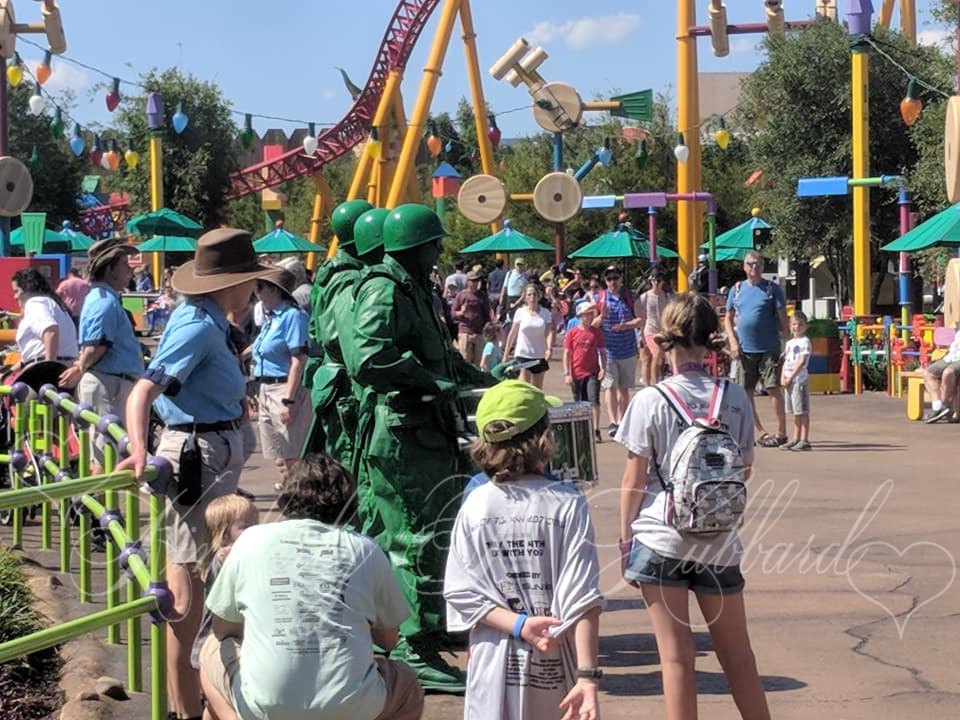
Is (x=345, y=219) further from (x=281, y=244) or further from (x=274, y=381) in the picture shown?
(x=281, y=244)

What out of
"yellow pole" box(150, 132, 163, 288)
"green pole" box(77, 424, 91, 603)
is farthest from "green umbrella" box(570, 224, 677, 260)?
"green pole" box(77, 424, 91, 603)

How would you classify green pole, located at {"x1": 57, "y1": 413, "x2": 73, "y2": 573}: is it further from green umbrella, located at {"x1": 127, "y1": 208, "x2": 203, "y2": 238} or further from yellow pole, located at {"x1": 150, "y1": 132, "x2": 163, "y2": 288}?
yellow pole, located at {"x1": 150, "y1": 132, "x2": 163, "y2": 288}

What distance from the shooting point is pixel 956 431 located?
52.7 feet

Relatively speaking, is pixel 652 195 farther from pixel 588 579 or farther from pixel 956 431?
pixel 588 579

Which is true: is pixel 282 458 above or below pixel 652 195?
below

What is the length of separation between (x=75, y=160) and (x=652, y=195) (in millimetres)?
33287

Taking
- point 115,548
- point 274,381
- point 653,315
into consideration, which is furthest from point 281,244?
point 115,548

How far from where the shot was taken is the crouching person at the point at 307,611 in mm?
4082

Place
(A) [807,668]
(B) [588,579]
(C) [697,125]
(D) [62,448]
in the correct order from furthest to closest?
(C) [697,125] → (D) [62,448] → (A) [807,668] → (B) [588,579]

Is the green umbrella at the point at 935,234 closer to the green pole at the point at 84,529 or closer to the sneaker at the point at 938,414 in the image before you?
the sneaker at the point at 938,414

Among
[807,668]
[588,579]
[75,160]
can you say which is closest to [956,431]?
[807,668]

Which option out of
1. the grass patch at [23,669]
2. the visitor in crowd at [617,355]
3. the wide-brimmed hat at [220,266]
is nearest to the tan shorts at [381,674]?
the wide-brimmed hat at [220,266]

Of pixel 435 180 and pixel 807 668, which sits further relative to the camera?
pixel 435 180

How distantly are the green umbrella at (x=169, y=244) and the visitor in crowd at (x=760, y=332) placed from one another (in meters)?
22.7
